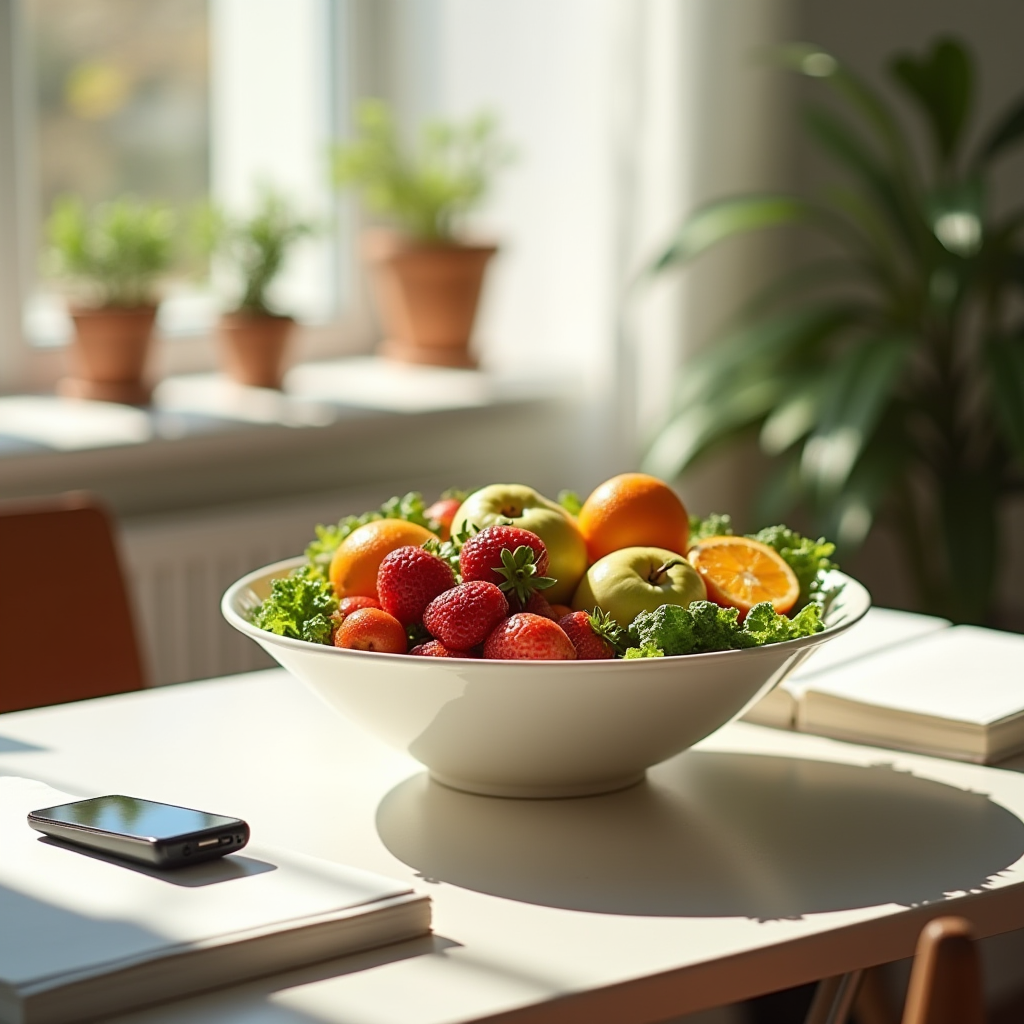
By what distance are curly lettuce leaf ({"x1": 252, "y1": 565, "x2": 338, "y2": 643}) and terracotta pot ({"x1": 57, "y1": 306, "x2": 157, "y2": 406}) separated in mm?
1421

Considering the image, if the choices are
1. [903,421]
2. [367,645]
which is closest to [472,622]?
[367,645]

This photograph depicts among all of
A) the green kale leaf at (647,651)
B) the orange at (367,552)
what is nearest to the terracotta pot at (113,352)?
the orange at (367,552)

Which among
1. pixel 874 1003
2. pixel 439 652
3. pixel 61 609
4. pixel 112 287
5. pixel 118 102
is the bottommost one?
pixel 874 1003

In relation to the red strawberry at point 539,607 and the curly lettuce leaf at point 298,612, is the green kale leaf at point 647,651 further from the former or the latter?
the curly lettuce leaf at point 298,612

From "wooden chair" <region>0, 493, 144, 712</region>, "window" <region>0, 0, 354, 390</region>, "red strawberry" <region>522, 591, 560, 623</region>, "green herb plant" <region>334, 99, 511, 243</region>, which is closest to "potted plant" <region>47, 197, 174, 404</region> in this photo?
"window" <region>0, 0, 354, 390</region>

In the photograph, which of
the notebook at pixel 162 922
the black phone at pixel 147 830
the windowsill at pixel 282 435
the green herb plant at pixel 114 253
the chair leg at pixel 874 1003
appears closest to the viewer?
the notebook at pixel 162 922

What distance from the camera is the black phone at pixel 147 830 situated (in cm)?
96

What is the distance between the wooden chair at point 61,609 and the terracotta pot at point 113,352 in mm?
835

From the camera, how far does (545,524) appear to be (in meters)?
1.15

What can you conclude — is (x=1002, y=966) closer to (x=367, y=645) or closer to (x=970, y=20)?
(x=970, y=20)

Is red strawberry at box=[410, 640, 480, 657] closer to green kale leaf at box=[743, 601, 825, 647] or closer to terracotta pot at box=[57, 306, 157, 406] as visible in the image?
green kale leaf at box=[743, 601, 825, 647]

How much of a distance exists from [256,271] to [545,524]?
62.4 inches

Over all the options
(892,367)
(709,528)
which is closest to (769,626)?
(709,528)

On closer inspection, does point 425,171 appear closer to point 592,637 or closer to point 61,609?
point 61,609
